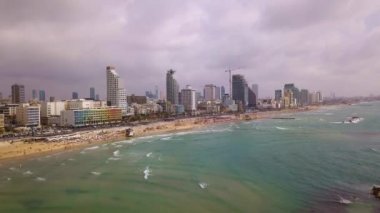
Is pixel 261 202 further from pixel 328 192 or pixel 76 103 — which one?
pixel 76 103

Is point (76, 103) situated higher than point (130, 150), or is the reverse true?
point (76, 103)

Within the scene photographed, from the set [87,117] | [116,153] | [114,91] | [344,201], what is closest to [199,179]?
[344,201]

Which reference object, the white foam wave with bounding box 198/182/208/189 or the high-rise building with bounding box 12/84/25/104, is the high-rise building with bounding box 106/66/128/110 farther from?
the white foam wave with bounding box 198/182/208/189

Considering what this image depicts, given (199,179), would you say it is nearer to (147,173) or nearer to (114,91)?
(147,173)

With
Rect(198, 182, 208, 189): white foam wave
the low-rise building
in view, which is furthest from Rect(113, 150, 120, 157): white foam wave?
the low-rise building

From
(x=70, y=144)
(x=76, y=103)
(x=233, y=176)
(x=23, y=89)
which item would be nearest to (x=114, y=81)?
(x=76, y=103)

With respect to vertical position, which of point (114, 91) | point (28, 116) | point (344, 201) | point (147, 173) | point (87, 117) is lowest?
point (344, 201)
